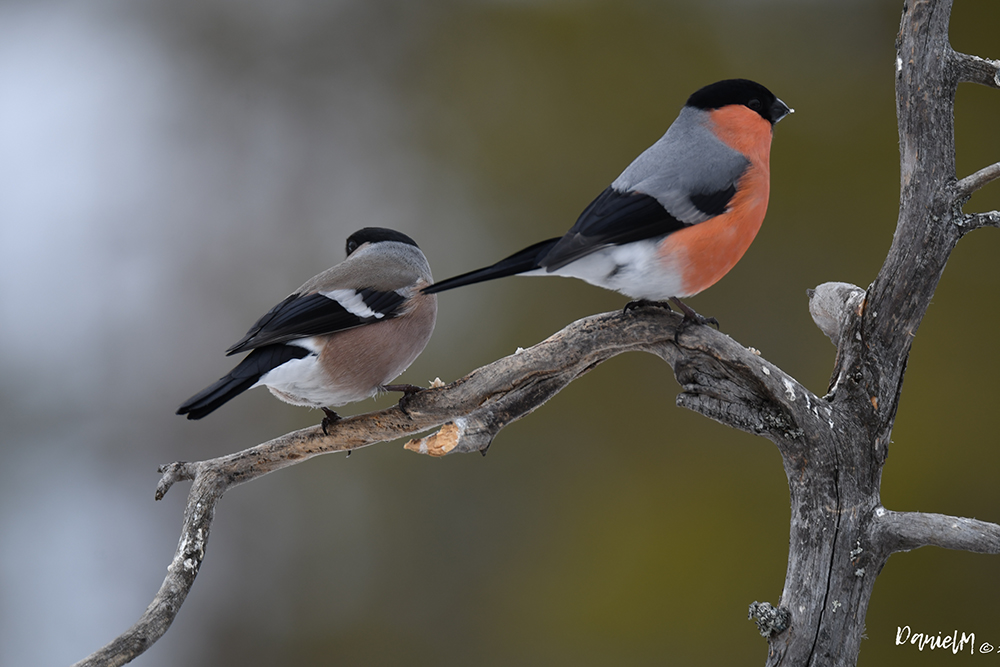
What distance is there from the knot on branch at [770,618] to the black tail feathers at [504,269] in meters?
0.62

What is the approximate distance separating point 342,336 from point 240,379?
8.9 inches

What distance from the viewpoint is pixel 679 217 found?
1.23m

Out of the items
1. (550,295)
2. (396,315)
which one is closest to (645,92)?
(550,295)

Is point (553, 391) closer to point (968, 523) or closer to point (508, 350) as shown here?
point (968, 523)

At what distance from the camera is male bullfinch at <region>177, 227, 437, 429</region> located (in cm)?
135

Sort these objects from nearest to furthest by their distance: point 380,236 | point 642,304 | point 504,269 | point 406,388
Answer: point 504,269 < point 642,304 < point 406,388 < point 380,236

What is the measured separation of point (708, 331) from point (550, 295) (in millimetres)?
1422

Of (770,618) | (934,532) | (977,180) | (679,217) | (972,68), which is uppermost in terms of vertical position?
(972,68)

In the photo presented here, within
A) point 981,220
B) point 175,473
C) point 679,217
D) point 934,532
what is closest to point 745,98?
point 679,217

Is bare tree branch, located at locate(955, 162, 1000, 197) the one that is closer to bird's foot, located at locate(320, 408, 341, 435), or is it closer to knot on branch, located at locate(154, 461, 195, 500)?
bird's foot, located at locate(320, 408, 341, 435)

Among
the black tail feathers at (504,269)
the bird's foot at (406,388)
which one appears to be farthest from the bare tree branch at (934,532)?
the bird's foot at (406,388)

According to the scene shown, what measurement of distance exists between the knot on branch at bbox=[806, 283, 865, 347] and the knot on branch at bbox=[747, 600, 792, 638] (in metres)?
0.45

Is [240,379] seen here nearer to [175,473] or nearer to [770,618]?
[175,473]

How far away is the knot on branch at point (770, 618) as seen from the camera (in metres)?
1.20
